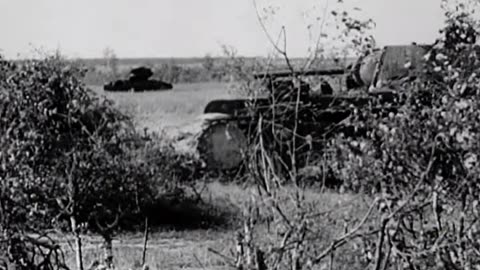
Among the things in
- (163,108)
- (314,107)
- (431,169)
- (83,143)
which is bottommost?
(163,108)

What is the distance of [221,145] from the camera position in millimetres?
18297

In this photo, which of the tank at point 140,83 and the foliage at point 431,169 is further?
the tank at point 140,83

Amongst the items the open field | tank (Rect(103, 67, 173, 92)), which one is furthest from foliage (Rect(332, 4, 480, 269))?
tank (Rect(103, 67, 173, 92))

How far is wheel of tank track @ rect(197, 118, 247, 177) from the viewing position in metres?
18.1

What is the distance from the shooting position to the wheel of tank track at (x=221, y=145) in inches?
714

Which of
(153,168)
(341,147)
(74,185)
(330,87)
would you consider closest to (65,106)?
(153,168)

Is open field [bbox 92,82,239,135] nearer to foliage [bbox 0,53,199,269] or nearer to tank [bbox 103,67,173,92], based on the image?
foliage [bbox 0,53,199,269]

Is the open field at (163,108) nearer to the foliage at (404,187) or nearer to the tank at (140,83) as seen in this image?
the tank at (140,83)

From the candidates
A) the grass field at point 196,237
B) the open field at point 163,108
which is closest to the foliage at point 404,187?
the grass field at point 196,237

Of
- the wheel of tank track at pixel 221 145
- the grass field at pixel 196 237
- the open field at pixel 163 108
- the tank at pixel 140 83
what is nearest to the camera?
the grass field at pixel 196 237

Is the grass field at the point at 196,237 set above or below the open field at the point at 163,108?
below

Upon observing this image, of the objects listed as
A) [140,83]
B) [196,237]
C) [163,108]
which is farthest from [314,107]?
[140,83]

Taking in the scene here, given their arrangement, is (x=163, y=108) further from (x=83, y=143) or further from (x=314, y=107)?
(x=83, y=143)

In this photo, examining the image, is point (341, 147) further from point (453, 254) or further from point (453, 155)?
point (453, 254)
